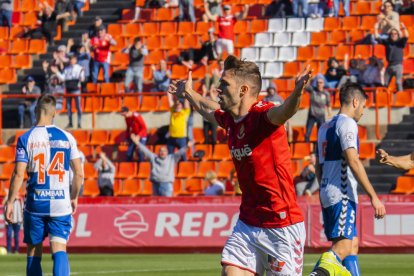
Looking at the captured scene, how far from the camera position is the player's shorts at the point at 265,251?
392 inches

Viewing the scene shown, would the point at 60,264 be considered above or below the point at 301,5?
below

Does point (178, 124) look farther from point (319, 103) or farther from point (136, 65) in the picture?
point (136, 65)

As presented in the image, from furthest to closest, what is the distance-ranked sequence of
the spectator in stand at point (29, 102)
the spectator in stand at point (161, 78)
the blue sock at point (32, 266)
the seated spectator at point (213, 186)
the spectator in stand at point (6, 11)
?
the spectator in stand at point (6, 11) → the spectator in stand at point (29, 102) → the spectator in stand at point (161, 78) → the seated spectator at point (213, 186) → the blue sock at point (32, 266)

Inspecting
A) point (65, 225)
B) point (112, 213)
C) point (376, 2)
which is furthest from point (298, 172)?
point (65, 225)

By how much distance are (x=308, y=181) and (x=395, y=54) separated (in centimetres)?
453

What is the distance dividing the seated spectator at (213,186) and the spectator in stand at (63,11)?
11613 mm

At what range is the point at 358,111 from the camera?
13.2 m

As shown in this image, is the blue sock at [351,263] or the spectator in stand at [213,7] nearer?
the blue sock at [351,263]

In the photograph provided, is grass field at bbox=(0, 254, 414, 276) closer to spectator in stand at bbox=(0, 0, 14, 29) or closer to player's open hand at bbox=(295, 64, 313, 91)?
player's open hand at bbox=(295, 64, 313, 91)

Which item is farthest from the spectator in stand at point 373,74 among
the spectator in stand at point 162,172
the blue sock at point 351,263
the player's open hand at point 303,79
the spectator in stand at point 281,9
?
the player's open hand at point 303,79

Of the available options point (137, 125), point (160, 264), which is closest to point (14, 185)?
point (160, 264)

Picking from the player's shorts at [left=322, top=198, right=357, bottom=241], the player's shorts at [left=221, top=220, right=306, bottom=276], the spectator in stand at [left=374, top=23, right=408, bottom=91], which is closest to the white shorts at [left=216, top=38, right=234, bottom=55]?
the spectator in stand at [left=374, top=23, right=408, bottom=91]

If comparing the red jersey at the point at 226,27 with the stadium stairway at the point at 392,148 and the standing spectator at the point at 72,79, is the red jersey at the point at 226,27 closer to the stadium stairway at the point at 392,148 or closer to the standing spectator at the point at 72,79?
the standing spectator at the point at 72,79

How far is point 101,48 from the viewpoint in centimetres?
3375
